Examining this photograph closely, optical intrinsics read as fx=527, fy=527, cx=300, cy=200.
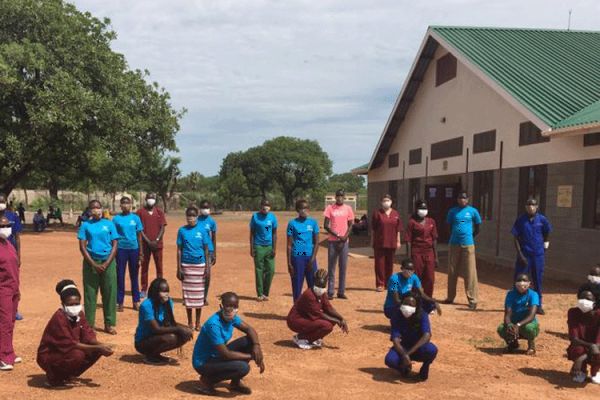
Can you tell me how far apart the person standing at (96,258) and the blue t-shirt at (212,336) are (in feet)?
7.76

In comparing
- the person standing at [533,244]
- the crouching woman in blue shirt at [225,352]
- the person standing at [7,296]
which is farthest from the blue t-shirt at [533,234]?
the person standing at [7,296]

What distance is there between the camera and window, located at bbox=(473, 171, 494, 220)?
15.0 metres

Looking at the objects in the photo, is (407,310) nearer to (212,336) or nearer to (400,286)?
(400,286)

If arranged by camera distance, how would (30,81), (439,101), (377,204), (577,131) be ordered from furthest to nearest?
(377,204) → (30,81) → (439,101) → (577,131)

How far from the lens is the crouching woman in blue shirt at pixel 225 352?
4.95 metres

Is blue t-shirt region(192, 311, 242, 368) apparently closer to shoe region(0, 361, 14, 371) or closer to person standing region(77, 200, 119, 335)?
shoe region(0, 361, 14, 371)

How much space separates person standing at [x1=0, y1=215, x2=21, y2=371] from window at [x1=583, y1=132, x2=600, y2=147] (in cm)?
1064

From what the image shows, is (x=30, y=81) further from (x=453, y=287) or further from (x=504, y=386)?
(x=504, y=386)

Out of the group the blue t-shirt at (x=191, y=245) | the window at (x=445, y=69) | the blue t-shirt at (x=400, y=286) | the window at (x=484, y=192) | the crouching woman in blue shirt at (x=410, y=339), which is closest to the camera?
the crouching woman in blue shirt at (x=410, y=339)

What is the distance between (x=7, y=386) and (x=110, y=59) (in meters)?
23.1

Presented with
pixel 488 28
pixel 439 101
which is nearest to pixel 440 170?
pixel 439 101

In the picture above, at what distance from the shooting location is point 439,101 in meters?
18.1

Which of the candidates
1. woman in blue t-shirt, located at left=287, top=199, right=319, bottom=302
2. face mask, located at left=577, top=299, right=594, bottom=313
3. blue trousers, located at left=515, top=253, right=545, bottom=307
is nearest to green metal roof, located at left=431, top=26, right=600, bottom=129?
blue trousers, located at left=515, top=253, right=545, bottom=307

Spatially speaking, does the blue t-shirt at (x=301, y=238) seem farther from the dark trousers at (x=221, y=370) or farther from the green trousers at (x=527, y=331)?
the dark trousers at (x=221, y=370)
